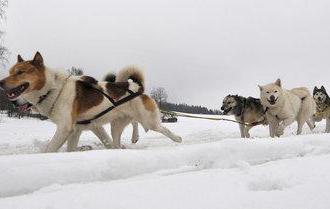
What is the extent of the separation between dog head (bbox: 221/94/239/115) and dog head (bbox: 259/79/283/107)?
1104 millimetres

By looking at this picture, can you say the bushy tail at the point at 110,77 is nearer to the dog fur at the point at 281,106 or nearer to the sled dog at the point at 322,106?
the dog fur at the point at 281,106

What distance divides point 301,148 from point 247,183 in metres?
1.68

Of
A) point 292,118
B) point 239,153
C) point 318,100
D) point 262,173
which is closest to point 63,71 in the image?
point 239,153

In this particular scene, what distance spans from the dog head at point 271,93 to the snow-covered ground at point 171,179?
4932 millimetres

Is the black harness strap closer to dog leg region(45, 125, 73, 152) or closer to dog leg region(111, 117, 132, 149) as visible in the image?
dog leg region(45, 125, 73, 152)

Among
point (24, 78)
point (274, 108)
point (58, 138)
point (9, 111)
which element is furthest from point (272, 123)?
point (9, 111)

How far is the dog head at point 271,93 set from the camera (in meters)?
9.03

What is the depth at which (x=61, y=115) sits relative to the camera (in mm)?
5617

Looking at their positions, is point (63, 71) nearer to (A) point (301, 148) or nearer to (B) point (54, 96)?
(B) point (54, 96)

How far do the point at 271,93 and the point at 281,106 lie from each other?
1.08 feet

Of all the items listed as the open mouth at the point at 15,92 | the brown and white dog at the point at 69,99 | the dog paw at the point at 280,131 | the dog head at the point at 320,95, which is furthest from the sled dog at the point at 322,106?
the open mouth at the point at 15,92

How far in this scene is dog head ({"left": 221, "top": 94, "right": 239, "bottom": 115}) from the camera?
10.5m

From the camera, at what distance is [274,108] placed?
910 centimetres

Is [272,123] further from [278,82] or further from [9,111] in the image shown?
[9,111]
